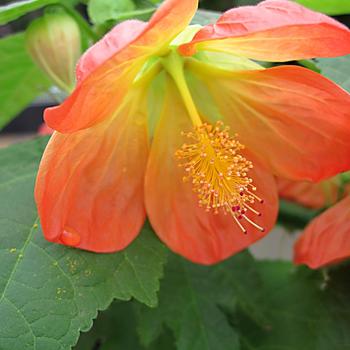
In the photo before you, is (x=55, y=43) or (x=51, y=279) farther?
(x=55, y=43)

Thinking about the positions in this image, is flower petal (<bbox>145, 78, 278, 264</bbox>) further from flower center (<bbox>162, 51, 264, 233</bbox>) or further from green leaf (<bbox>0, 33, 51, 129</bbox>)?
green leaf (<bbox>0, 33, 51, 129</bbox>)

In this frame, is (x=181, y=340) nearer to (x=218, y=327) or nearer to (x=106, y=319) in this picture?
(x=218, y=327)

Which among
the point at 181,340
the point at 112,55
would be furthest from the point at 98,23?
the point at 181,340

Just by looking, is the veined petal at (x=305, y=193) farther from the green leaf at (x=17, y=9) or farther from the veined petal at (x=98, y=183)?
the green leaf at (x=17, y=9)

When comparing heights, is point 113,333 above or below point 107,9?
below

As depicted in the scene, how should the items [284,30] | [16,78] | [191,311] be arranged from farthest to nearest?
[16,78] < [191,311] < [284,30]

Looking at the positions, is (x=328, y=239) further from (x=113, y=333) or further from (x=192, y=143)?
(x=113, y=333)

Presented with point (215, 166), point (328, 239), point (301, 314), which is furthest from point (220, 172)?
point (301, 314)

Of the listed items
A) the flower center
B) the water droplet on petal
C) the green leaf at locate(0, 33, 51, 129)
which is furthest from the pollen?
the green leaf at locate(0, 33, 51, 129)
